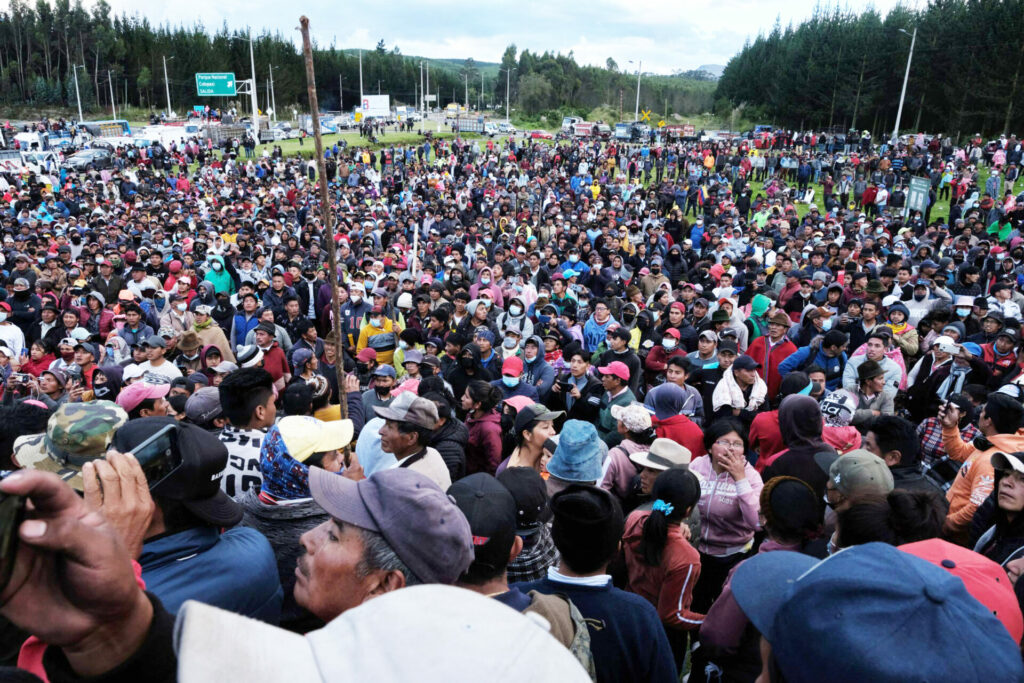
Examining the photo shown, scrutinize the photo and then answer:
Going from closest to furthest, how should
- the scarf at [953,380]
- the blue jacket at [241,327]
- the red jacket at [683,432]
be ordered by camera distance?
the red jacket at [683,432] < the scarf at [953,380] < the blue jacket at [241,327]

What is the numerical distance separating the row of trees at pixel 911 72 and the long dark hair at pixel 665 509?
4902 cm

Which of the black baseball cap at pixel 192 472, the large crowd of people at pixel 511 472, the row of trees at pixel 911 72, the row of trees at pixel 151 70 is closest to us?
the large crowd of people at pixel 511 472

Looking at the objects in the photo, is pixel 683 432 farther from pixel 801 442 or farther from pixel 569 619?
pixel 569 619

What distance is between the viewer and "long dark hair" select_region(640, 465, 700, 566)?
2932 mm

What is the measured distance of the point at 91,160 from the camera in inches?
1244

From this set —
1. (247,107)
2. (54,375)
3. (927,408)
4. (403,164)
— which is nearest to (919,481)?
(927,408)

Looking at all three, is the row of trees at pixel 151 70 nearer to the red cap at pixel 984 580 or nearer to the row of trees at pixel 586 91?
the row of trees at pixel 586 91

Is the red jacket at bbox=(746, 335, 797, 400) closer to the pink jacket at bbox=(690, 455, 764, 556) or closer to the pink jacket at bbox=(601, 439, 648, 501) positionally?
the pink jacket at bbox=(601, 439, 648, 501)

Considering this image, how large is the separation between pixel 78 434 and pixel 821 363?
20.1ft

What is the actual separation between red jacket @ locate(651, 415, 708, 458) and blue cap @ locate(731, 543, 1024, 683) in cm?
330

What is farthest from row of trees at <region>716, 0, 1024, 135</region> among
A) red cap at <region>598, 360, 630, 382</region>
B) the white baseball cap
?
the white baseball cap

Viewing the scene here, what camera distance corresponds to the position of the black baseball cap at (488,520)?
7.26 ft

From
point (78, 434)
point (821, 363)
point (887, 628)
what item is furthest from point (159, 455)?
point (821, 363)

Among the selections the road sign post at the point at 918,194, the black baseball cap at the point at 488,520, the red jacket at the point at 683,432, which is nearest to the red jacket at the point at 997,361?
the red jacket at the point at 683,432
